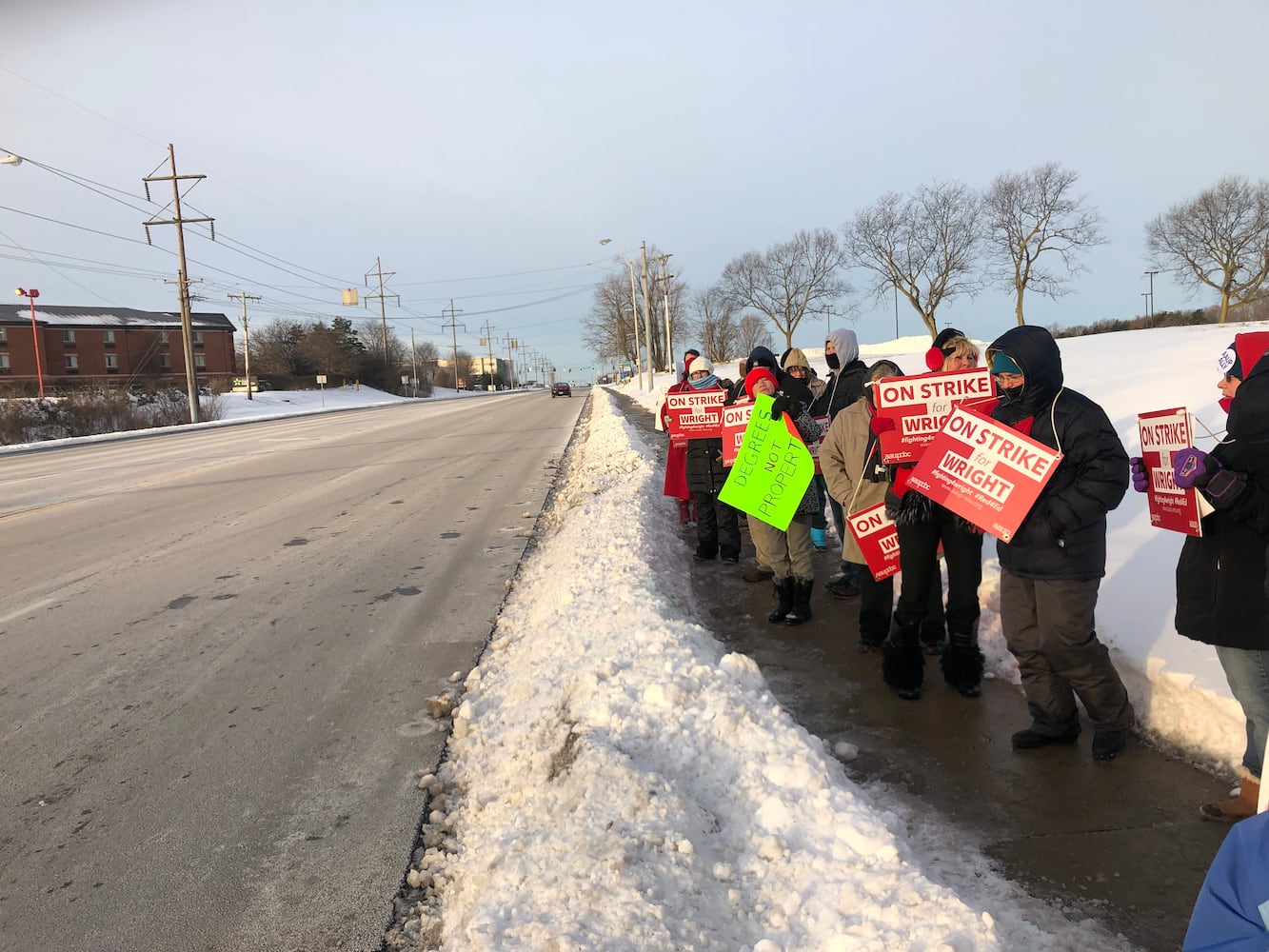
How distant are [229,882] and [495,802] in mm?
1055

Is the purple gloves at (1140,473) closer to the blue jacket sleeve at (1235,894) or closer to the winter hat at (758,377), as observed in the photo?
the blue jacket sleeve at (1235,894)

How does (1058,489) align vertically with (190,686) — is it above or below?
above

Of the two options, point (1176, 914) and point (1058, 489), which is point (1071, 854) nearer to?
point (1176, 914)

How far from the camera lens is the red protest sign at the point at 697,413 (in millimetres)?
7758

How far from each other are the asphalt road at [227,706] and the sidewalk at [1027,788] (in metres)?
2.24

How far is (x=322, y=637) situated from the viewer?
5.79 metres

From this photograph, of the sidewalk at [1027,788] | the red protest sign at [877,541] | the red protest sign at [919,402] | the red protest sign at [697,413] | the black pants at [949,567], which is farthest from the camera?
the red protest sign at [697,413]

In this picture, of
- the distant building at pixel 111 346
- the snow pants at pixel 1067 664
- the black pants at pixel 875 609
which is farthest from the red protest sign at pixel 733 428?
the distant building at pixel 111 346

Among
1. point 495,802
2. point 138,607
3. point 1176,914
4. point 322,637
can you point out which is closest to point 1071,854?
point 1176,914

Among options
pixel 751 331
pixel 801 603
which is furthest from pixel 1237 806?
pixel 751 331

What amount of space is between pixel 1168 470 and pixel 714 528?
4752 millimetres

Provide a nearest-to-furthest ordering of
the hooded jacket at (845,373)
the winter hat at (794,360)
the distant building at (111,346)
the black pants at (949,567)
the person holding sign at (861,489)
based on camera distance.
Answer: the black pants at (949,567)
the person holding sign at (861,489)
the hooded jacket at (845,373)
the winter hat at (794,360)
the distant building at (111,346)

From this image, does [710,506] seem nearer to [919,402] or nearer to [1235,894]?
[919,402]

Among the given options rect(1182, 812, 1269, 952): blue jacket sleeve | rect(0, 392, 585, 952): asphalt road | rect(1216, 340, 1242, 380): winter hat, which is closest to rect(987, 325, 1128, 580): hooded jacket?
rect(1216, 340, 1242, 380): winter hat
